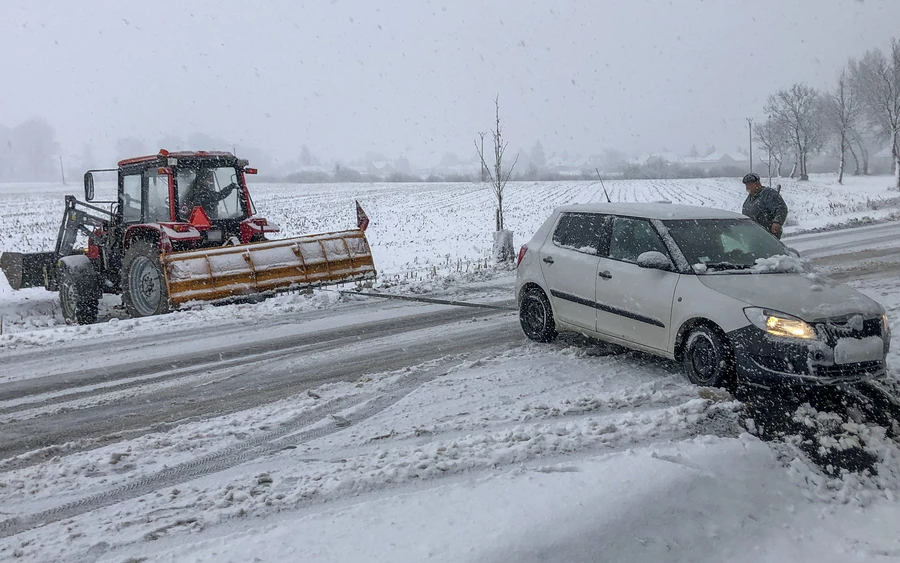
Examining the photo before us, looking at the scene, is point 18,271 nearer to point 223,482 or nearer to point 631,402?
point 223,482

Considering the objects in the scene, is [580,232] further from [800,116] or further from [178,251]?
[800,116]

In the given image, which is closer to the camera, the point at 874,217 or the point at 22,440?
the point at 22,440

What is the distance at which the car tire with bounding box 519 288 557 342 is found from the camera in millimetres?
7078

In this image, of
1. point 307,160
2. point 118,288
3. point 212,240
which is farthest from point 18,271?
point 307,160

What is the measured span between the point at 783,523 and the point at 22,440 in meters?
5.07

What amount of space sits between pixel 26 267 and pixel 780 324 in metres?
12.1

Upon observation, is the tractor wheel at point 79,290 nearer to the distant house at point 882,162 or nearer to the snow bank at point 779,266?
the snow bank at point 779,266

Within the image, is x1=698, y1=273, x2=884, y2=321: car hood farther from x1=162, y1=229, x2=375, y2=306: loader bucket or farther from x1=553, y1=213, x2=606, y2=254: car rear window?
x1=162, y1=229, x2=375, y2=306: loader bucket

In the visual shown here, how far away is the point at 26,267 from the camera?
11.8 metres

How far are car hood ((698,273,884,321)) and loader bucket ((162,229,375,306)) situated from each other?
264 inches

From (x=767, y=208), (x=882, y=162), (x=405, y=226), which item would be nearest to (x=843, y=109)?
(x=882, y=162)

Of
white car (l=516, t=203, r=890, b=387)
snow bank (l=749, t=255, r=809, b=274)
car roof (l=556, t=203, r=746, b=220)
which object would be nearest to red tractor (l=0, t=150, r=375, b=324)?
white car (l=516, t=203, r=890, b=387)

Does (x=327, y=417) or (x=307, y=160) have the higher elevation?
(x=307, y=160)

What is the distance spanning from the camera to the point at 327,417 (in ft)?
16.7
